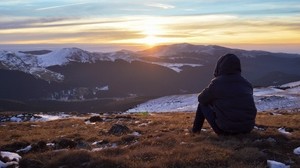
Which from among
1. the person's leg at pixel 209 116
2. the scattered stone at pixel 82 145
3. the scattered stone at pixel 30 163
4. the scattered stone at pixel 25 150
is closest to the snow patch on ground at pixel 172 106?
the scattered stone at pixel 82 145

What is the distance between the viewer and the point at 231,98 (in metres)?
13.4

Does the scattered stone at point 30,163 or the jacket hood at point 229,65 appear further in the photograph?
the jacket hood at point 229,65

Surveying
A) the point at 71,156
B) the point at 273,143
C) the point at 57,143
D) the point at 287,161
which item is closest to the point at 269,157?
the point at 287,161

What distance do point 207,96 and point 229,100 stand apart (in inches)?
32.1

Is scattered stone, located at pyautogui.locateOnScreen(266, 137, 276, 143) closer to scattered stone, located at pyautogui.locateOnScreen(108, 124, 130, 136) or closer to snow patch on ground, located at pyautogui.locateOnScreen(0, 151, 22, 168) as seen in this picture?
scattered stone, located at pyautogui.locateOnScreen(108, 124, 130, 136)

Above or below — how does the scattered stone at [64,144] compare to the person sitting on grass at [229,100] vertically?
below

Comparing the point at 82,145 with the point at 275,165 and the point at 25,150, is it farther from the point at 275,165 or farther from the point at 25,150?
the point at 275,165

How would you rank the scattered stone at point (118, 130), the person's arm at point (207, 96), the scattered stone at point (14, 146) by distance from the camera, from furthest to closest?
1. the scattered stone at point (118, 130)
2. the scattered stone at point (14, 146)
3. the person's arm at point (207, 96)

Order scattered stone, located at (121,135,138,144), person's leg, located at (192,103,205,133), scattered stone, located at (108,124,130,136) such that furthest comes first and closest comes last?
scattered stone, located at (108,124,130,136), scattered stone, located at (121,135,138,144), person's leg, located at (192,103,205,133)

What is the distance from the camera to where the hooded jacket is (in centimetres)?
1340

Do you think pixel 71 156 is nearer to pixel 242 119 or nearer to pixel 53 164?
pixel 53 164

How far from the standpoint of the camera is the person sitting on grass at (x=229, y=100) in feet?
44.0

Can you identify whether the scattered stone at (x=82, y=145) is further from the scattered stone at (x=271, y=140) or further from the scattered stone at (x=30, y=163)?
the scattered stone at (x=271, y=140)

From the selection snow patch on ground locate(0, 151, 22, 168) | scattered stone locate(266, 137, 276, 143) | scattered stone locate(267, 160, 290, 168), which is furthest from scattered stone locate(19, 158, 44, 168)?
scattered stone locate(266, 137, 276, 143)
